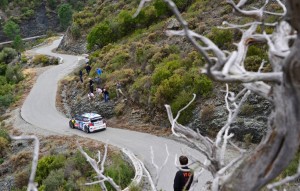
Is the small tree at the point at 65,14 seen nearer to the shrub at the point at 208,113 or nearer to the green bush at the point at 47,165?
the green bush at the point at 47,165

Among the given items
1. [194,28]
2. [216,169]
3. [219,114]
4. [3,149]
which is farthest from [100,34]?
[216,169]

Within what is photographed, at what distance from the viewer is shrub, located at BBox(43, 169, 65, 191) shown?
1744 cm

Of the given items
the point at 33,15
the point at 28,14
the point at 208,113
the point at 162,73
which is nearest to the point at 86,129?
the point at 162,73

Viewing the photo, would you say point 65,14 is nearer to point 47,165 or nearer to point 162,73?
point 162,73

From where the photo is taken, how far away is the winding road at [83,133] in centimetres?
1731

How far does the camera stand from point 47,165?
19609 millimetres

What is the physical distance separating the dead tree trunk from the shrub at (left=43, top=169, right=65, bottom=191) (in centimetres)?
1478

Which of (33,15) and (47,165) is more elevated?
(47,165)

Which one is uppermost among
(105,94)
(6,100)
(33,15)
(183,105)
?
(183,105)

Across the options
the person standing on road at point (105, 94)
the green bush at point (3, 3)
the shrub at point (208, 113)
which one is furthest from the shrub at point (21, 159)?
the green bush at point (3, 3)

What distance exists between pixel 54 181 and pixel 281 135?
1541 cm

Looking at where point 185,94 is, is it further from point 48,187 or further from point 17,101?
point 17,101

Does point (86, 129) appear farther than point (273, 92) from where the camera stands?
Yes

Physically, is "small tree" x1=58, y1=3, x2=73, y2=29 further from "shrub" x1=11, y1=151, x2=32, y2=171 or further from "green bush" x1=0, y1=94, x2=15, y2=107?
"shrub" x1=11, y1=151, x2=32, y2=171
